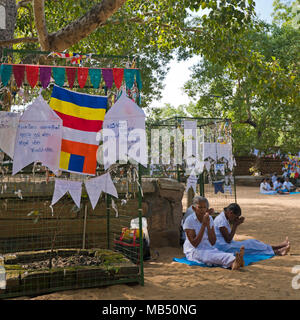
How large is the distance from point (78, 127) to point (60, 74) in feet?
2.04

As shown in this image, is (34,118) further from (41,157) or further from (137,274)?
(137,274)

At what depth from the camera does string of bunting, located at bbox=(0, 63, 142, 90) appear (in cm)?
370

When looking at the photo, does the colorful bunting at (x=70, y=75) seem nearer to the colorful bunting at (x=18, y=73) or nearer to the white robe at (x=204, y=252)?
the colorful bunting at (x=18, y=73)

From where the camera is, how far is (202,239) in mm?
5195

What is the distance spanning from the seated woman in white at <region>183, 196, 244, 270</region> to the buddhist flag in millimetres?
1967

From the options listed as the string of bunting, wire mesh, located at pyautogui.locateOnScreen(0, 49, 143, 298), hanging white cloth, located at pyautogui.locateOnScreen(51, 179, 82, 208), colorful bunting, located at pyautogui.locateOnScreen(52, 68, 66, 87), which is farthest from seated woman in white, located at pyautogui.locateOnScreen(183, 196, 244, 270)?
colorful bunting, located at pyautogui.locateOnScreen(52, 68, 66, 87)

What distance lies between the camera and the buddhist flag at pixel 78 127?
3795mm

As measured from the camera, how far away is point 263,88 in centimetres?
743

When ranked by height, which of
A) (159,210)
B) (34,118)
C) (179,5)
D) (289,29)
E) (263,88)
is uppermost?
(289,29)

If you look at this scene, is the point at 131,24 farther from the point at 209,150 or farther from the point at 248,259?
the point at 248,259

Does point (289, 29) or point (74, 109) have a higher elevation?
point (289, 29)

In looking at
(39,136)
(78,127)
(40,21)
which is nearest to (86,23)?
(40,21)

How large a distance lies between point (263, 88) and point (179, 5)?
2.53 m

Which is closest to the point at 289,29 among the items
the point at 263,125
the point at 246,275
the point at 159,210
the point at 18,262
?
the point at 263,125
